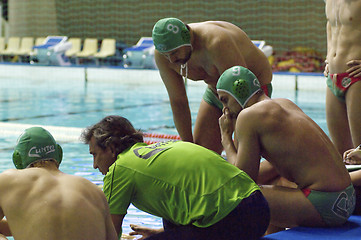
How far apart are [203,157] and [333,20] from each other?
1.84 metres

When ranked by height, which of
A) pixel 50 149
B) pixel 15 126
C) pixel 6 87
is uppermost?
pixel 50 149

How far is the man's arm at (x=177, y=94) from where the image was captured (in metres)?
4.03

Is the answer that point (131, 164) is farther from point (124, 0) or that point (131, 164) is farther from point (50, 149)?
point (124, 0)

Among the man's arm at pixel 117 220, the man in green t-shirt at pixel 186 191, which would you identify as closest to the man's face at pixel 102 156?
the man in green t-shirt at pixel 186 191

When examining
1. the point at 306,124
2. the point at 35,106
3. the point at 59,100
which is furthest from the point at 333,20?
the point at 59,100

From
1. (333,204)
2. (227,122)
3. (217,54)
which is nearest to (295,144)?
(333,204)

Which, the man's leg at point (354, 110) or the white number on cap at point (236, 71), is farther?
the man's leg at point (354, 110)

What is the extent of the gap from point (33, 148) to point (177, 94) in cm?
181

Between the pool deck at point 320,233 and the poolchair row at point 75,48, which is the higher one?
the pool deck at point 320,233

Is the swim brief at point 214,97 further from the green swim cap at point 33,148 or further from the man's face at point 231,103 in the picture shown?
the green swim cap at point 33,148

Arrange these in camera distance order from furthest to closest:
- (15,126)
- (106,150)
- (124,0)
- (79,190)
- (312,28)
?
(124,0) → (312,28) → (15,126) → (106,150) → (79,190)

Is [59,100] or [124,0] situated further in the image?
[124,0]

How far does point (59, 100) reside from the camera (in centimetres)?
1157

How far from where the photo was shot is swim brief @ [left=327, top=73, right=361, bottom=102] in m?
3.78
